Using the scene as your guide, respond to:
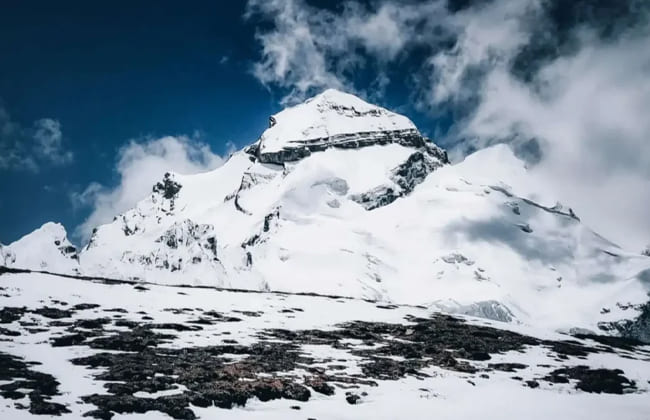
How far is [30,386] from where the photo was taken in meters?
24.4

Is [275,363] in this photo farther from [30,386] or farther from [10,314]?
[10,314]

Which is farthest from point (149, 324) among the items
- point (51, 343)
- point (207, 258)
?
point (207, 258)

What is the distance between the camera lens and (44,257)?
19538cm

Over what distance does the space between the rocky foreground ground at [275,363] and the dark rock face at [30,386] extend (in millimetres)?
87

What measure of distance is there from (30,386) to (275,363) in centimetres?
1405

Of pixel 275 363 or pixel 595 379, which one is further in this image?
pixel 595 379

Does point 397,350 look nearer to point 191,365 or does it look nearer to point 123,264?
point 191,365

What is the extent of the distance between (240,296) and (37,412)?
1929 inches

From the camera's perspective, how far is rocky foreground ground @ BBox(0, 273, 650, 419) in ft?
81.0

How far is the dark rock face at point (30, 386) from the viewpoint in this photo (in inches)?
839

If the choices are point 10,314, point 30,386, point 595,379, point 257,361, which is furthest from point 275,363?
point 10,314

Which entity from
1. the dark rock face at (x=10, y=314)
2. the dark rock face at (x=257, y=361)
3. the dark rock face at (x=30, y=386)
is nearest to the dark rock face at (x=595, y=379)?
the dark rock face at (x=257, y=361)

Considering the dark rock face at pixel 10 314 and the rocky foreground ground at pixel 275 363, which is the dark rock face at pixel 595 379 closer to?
the rocky foreground ground at pixel 275 363

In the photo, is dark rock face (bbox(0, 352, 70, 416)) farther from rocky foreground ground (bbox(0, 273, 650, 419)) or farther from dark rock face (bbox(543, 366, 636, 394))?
dark rock face (bbox(543, 366, 636, 394))
